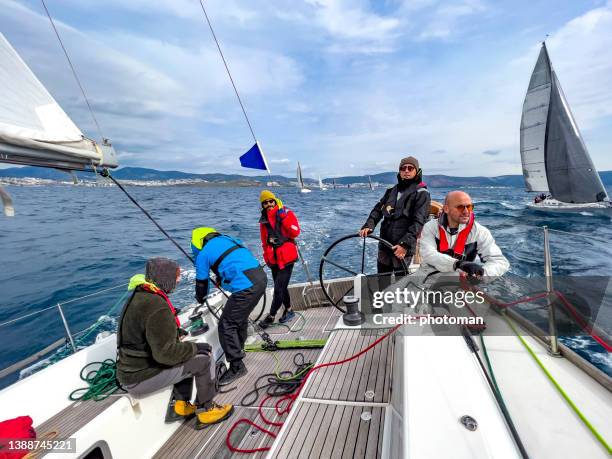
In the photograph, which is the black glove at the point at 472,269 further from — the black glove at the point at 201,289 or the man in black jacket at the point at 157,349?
Answer: the black glove at the point at 201,289

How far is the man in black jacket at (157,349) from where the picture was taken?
1903 mm

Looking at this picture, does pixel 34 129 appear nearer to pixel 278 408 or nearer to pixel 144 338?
pixel 144 338

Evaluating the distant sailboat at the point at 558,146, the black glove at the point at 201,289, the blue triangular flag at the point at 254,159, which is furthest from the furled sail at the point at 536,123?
the black glove at the point at 201,289

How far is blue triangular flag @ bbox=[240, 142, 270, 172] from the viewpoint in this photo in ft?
15.9

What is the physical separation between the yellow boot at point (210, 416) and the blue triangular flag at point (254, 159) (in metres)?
3.51

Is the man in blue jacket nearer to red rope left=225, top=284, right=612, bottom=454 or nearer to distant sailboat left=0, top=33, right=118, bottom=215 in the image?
red rope left=225, top=284, right=612, bottom=454

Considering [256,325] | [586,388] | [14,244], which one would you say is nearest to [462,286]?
[586,388]

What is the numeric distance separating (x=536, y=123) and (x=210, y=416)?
984 inches

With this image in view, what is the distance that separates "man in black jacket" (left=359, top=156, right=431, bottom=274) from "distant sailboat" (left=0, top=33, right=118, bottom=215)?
249cm

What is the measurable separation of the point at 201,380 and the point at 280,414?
2.15 feet

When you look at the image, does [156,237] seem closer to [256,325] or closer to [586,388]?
[256,325]

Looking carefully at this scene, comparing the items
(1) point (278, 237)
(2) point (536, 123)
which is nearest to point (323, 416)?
(1) point (278, 237)

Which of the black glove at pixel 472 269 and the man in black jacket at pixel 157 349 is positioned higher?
the black glove at pixel 472 269

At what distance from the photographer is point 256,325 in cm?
388
